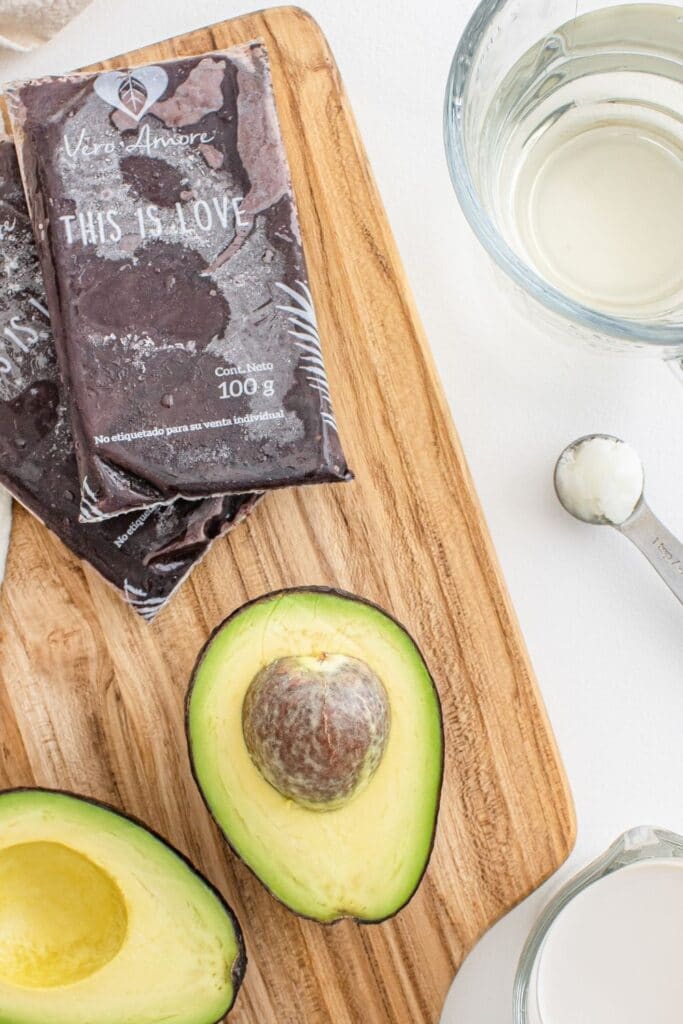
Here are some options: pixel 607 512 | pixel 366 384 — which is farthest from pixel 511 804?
pixel 366 384

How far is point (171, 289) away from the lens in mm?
802

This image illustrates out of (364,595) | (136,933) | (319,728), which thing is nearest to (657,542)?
(364,595)

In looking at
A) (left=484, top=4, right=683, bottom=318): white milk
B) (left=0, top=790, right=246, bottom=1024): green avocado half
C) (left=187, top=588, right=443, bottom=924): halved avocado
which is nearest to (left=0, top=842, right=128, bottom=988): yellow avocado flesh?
(left=0, top=790, right=246, bottom=1024): green avocado half

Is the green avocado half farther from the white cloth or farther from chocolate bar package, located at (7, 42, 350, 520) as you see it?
the white cloth

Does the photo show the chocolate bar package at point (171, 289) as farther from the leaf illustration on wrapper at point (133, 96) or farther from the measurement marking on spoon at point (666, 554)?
the measurement marking on spoon at point (666, 554)

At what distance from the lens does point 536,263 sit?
2.88 feet

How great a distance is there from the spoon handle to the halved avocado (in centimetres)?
29

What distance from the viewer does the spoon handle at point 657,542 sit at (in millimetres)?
935

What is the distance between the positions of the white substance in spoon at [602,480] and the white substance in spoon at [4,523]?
0.49m

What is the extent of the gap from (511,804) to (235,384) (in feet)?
1.40

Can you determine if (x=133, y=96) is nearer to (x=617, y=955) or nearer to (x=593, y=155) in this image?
(x=593, y=155)

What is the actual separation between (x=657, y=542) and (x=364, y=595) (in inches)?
11.0

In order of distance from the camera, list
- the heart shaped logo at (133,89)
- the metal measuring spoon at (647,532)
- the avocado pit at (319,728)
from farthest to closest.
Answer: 1. the metal measuring spoon at (647,532)
2. the heart shaped logo at (133,89)
3. the avocado pit at (319,728)

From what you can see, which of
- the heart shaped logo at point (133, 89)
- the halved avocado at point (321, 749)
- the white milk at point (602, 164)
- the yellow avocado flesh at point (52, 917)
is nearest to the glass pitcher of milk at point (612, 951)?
the halved avocado at point (321, 749)
